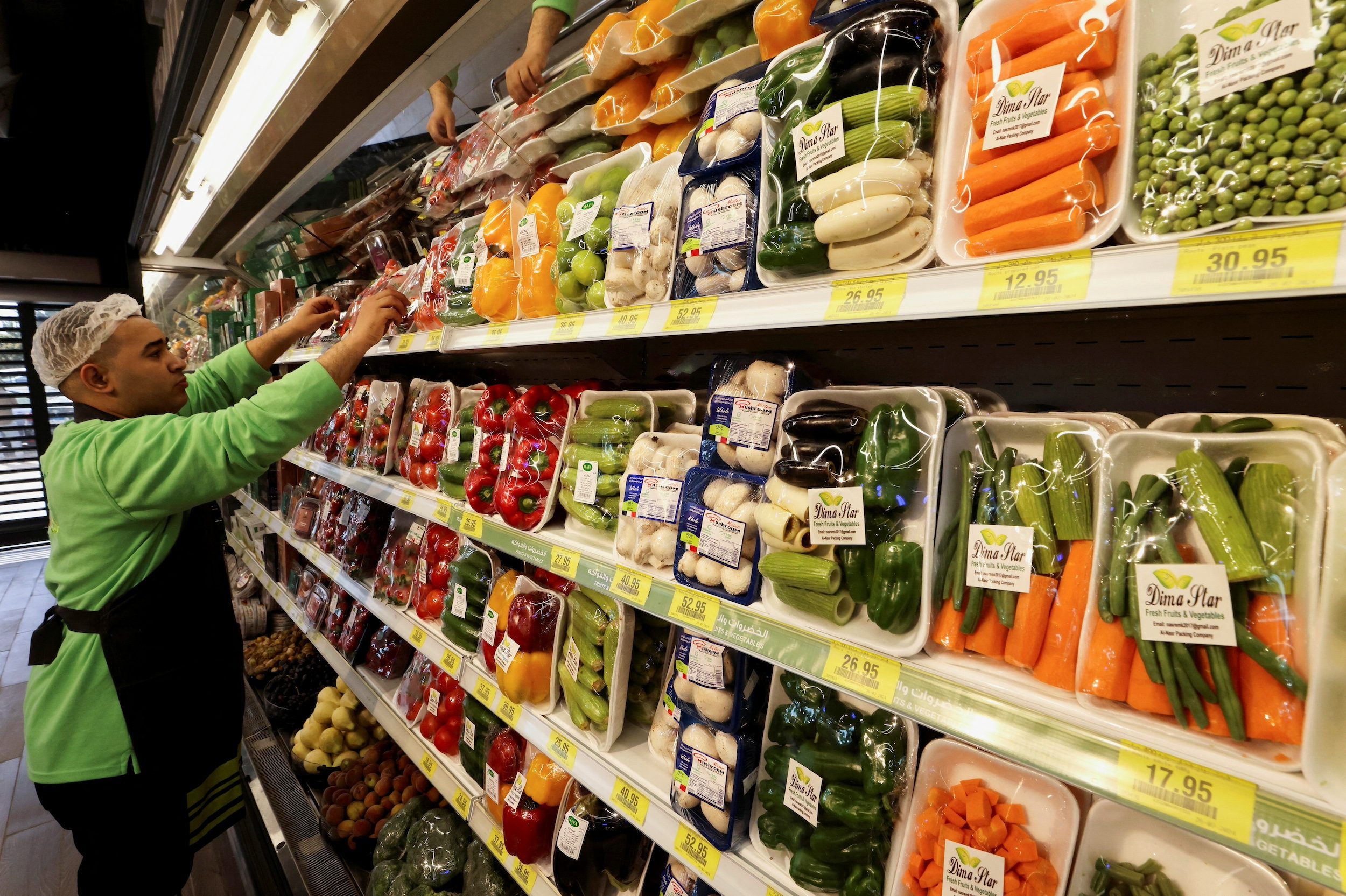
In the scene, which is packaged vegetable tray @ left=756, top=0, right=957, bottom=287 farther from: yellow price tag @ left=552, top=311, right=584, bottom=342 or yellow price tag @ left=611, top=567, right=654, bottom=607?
yellow price tag @ left=611, top=567, right=654, bottom=607

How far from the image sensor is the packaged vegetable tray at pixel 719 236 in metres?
1.06

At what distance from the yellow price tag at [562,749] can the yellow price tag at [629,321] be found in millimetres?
912

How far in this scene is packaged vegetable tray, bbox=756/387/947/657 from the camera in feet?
2.79

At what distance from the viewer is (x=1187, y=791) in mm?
579

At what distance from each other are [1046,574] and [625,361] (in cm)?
139

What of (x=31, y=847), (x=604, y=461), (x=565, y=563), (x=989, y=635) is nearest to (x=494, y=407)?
(x=604, y=461)

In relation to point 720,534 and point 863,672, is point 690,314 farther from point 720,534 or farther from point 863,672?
point 863,672

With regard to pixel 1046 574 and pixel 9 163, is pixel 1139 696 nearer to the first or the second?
pixel 1046 574

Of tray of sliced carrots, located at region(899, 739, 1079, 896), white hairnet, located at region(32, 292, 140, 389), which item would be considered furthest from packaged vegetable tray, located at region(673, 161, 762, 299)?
white hairnet, located at region(32, 292, 140, 389)

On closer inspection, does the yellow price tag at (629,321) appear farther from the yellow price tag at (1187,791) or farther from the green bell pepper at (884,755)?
the yellow price tag at (1187,791)

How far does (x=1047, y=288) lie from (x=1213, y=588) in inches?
13.7

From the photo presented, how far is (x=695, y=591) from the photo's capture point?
1.09 m

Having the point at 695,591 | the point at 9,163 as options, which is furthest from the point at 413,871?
the point at 9,163

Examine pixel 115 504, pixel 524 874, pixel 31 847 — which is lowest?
pixel 31 847
